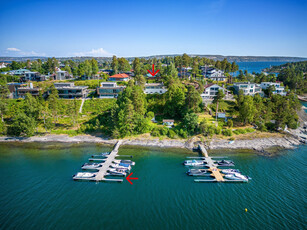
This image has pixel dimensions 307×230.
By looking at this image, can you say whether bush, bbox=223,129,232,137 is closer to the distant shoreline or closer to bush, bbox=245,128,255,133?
the distant shoreline

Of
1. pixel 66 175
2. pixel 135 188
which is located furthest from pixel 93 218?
pixel 66 175

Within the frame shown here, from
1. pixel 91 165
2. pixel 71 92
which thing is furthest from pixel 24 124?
pixel 91 165

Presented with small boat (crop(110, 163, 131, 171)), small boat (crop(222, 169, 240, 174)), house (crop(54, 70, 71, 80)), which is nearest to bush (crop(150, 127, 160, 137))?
small boat (crop(110, 163, 131, 171))

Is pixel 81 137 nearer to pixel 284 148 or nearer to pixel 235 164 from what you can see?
pixel 235 164

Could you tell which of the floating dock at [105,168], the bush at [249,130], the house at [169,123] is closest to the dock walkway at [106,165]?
the floating dock at [105,168]

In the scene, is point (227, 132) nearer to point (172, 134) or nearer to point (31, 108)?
point (172, 134)
